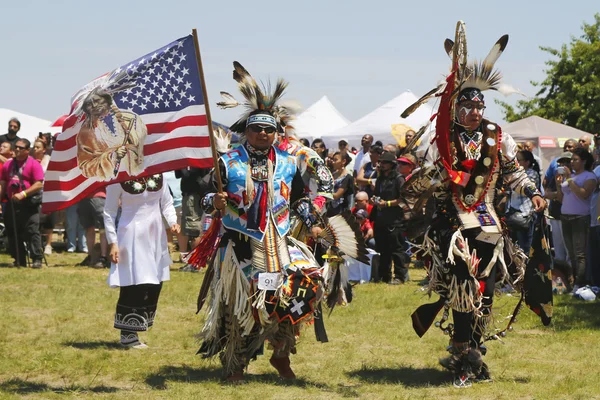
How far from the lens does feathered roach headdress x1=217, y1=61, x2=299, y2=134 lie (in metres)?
6.95

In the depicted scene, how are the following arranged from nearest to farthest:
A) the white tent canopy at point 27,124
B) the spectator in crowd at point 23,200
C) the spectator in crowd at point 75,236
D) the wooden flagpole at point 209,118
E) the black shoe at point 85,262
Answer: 1. the wooden flagpole at point 209,118
2. the spectator in crowd at point 23,200
3. the black shoe at point 85,262
4. the spectator in crowd at point 75,236
5. the white tent canopy at point 27,124

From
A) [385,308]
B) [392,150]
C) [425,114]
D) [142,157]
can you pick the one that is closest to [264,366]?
[142,157]

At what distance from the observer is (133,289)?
838 cm

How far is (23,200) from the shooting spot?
47.7 feet

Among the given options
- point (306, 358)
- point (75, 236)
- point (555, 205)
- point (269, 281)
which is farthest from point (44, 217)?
point (269, 281)

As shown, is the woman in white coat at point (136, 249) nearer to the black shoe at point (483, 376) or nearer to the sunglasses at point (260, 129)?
the sunglasses at point (260, 129)

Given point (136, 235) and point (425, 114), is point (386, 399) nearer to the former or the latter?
point (136, 235)

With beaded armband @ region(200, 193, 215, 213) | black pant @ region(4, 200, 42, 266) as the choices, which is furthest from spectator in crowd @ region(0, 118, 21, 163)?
beaded armband @ region(200, 193, 215, 213)

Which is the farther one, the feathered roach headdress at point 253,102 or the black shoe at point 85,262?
the black shoe at point 85,262

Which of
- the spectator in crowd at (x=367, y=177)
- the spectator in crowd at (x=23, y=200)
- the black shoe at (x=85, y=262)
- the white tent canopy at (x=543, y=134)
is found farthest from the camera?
the white tent canopy at (x=543, y=134)

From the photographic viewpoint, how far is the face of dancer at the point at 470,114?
22.9 feet


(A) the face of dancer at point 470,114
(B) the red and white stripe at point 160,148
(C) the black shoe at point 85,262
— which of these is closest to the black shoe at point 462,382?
(A) the face of dancer at point 470,114

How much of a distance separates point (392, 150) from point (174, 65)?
7.04m

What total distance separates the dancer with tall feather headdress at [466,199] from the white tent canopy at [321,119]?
17086 millimetres
